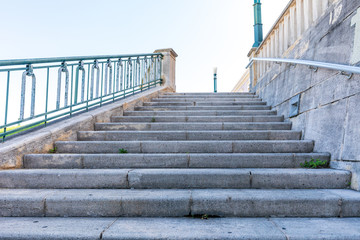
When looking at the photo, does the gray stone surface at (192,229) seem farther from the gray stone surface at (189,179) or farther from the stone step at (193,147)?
the stone step at (193,147)

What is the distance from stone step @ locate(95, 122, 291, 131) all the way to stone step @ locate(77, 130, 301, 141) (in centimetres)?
40

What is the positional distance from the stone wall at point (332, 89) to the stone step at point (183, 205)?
0.59 metres

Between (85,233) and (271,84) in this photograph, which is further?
(271,84)

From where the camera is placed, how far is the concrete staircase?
6.68ft

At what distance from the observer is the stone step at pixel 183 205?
232 centimetres

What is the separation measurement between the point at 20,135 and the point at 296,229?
3.77m

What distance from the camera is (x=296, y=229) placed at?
6.58 ft

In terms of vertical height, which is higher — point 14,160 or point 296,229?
point 14,160

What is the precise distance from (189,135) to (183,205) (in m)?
1.82

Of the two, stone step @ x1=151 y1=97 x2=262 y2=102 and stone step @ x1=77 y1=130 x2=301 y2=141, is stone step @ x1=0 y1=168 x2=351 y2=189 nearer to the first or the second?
stone step @ x1=77 y1=130 x2=301 y2=141

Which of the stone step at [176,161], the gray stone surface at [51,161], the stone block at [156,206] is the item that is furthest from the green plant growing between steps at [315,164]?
the gray stone surface at [51,161]

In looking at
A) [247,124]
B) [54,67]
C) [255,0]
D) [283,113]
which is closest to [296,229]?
[247,124]

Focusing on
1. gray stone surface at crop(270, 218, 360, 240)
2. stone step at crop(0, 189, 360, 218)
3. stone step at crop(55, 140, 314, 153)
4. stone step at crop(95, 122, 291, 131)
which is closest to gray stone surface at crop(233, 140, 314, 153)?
stone step at crop(55, 140, 314, 153)

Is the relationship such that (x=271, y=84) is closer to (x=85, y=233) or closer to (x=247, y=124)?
(x=247, y=124)
